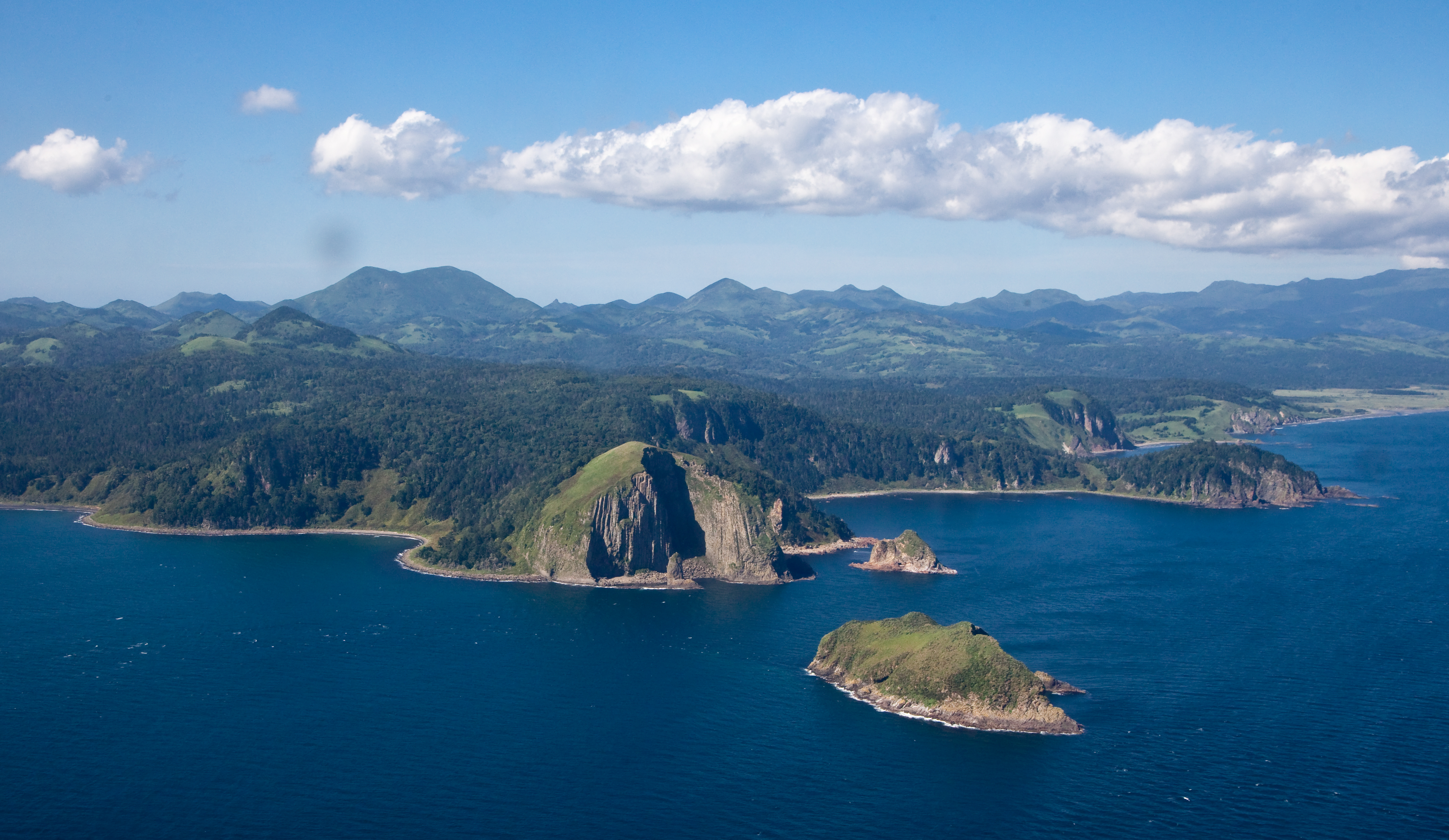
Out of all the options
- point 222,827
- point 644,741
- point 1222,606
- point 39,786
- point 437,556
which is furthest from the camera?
point 437,556

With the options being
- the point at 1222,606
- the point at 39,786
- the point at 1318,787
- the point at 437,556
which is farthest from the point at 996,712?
the point at 437,556

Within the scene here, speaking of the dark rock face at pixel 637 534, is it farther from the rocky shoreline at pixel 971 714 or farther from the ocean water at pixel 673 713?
the rocky shoreline at pixel 971 714

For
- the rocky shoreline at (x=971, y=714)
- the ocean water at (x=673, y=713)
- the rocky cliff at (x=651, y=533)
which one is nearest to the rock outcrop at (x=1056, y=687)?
the rocky shoreline at (x=971, y=714)

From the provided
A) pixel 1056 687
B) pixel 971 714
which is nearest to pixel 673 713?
pixel 971 714

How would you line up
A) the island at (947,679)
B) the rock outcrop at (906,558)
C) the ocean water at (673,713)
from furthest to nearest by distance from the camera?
the rock outcrop at (906,558) < the island at (947,679) < the ocean water at (673,713)

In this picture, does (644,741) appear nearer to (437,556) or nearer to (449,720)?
(449,720)

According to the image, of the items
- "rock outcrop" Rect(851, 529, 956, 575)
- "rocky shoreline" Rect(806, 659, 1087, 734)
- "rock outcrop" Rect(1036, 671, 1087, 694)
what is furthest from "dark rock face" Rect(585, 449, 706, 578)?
"rock outcrop" Rect(1036, 671, 1087, 694)
